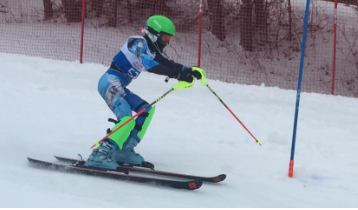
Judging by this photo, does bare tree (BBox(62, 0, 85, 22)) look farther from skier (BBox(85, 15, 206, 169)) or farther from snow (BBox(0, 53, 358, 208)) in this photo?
skier (BBox(85, 15, 206, 169))

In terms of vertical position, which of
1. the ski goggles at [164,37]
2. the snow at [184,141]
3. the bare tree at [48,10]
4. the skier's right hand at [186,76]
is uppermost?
the ski goggles at [164,37]

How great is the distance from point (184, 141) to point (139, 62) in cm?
173

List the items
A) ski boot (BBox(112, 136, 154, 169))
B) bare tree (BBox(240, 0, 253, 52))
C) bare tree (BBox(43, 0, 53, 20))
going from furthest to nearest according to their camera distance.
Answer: bare tree (BBox(43, 0, 53, 20))
bare tree (BBox(240, 0, 253, 52))
ski boot (BBox(112, 136, 154, 169))

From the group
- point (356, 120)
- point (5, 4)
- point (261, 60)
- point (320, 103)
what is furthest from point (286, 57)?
point (5, 4)

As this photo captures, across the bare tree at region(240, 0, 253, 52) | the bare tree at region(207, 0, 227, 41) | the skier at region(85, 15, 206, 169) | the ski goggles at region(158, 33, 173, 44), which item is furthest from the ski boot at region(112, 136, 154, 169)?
the bare tree at region(240, 0, 253, 52)

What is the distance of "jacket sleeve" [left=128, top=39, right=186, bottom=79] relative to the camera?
15.8 feet

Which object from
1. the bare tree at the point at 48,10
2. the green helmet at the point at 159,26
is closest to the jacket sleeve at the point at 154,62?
the green helmet at the point at 159,26

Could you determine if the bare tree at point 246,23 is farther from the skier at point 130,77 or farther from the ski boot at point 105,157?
the ski boot at point 105,157

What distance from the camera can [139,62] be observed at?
16.9ft

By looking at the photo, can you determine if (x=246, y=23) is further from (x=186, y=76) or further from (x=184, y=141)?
(x=186, y=76)

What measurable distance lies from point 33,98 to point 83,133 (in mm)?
1681

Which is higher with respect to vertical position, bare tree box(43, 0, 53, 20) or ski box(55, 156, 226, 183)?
bare tree box(43, 0, 53, 20)

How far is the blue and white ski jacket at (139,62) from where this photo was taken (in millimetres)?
4828

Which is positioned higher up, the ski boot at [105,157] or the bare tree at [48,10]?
the bare tree at [48,10]
